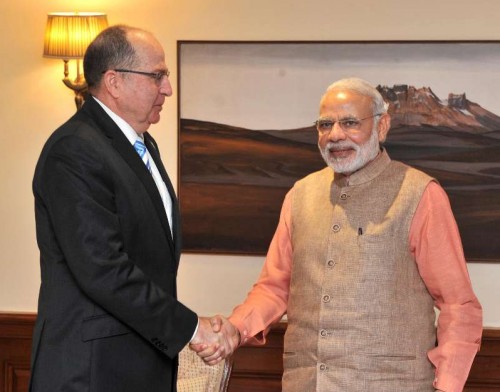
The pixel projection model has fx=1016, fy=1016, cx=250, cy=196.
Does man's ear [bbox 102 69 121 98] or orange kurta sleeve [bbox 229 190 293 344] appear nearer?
man's ear [bbox 102 69 121 98]

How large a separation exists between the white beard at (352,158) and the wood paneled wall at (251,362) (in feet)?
5.47

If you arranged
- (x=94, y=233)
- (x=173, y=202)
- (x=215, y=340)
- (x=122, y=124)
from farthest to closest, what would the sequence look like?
1. (x=215, y=340)
2. (x=173, y=202)
3. (x=122, y=124)
4. (x=94, y=233)

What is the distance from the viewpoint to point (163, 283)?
10.1 feet

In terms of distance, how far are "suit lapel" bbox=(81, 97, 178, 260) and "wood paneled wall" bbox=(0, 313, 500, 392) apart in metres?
2.03

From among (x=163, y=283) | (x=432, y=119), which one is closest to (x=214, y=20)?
(x=432, y=119)

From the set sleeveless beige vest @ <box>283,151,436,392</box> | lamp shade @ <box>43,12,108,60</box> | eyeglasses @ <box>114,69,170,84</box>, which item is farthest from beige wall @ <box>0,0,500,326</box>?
eyeglasses @ <box>114,69,170,84</box>

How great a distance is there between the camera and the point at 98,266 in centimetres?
286

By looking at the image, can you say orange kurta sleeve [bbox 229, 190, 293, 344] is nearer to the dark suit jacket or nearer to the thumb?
the thumb

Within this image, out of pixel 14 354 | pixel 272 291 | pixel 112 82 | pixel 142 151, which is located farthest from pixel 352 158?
pixel 14 354

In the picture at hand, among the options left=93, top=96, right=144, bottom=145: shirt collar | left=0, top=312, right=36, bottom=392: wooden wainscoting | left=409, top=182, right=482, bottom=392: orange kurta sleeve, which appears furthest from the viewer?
left=0, top=312, right=36, bottom=392: wooden wainscoting

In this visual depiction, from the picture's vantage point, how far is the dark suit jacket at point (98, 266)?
287 cm

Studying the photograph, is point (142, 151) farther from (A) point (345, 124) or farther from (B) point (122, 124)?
(A) point (345, 124)

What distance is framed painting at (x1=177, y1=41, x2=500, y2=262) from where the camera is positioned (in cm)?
470

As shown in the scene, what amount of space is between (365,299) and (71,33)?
2.08m
